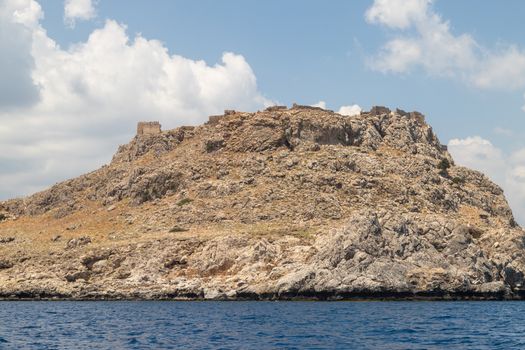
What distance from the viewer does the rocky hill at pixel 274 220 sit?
85.0m

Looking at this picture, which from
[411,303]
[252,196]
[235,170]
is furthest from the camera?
[235,170]

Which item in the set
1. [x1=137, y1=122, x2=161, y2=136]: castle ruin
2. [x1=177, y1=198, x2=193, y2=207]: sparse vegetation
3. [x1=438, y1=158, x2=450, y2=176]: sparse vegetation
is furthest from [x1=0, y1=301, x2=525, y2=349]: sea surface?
[x1=137, y1=122, x2=161, y2=136]: castle ruin

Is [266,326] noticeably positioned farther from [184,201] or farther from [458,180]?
[458,180]

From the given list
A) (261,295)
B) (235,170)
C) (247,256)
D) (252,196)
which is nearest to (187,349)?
(261,295)

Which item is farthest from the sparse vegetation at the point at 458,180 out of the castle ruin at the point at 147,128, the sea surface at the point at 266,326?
the castle ruin at the point at 147,128

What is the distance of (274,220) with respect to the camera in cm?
10475

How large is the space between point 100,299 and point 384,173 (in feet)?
161

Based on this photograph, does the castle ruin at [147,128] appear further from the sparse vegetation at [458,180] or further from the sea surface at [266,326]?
the sea surface at [266,326]

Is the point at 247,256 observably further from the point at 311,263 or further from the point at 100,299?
the point at 100,299

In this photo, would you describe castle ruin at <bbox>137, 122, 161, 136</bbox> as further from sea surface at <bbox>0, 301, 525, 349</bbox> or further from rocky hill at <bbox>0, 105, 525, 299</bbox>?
sea surface at <bbox>0, 301, 525, 349</bbox>

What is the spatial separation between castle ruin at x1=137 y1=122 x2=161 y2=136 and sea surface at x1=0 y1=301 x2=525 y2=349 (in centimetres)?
6821

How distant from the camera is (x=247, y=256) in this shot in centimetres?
8944

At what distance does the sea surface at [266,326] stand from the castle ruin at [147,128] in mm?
68212

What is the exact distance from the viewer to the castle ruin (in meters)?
143
